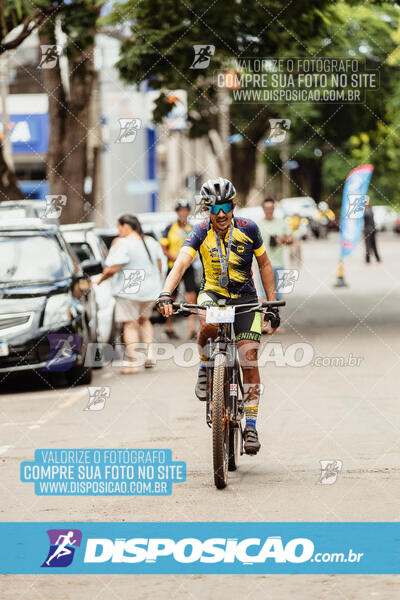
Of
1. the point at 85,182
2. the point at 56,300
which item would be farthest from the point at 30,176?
the point at 56,300

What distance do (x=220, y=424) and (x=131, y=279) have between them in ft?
22.2

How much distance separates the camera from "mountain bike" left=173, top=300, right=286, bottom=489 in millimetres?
7707

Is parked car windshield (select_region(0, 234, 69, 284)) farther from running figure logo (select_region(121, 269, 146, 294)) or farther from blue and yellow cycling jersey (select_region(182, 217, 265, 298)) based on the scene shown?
blue and yellow cycling jersey (select_region(182, 217, 265, 298))

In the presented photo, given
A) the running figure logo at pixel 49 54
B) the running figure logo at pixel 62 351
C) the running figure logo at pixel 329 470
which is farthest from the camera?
the running figure logo at pixel 49 54

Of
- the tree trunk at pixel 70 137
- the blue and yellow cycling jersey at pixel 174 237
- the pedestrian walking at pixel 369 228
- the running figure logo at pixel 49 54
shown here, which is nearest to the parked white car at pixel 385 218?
the pedestrian walking at pixel 369 228

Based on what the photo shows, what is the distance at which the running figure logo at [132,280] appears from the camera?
1434cm

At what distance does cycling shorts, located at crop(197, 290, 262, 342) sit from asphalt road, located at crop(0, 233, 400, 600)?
0.88m

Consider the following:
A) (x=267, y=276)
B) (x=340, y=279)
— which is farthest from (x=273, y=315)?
(x=340, y=279)

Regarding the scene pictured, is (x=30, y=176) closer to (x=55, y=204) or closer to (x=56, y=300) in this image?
(x=55, y=204)

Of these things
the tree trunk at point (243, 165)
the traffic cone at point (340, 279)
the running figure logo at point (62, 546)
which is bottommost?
the traffic cone at point (340, 279)

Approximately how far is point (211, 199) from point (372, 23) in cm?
2446

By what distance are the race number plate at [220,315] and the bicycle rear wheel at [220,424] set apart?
22 cm

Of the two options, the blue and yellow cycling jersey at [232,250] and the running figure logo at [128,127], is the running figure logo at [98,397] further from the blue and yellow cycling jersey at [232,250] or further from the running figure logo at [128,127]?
the running figure logo at [128,127]

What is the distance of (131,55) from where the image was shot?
1889cm
